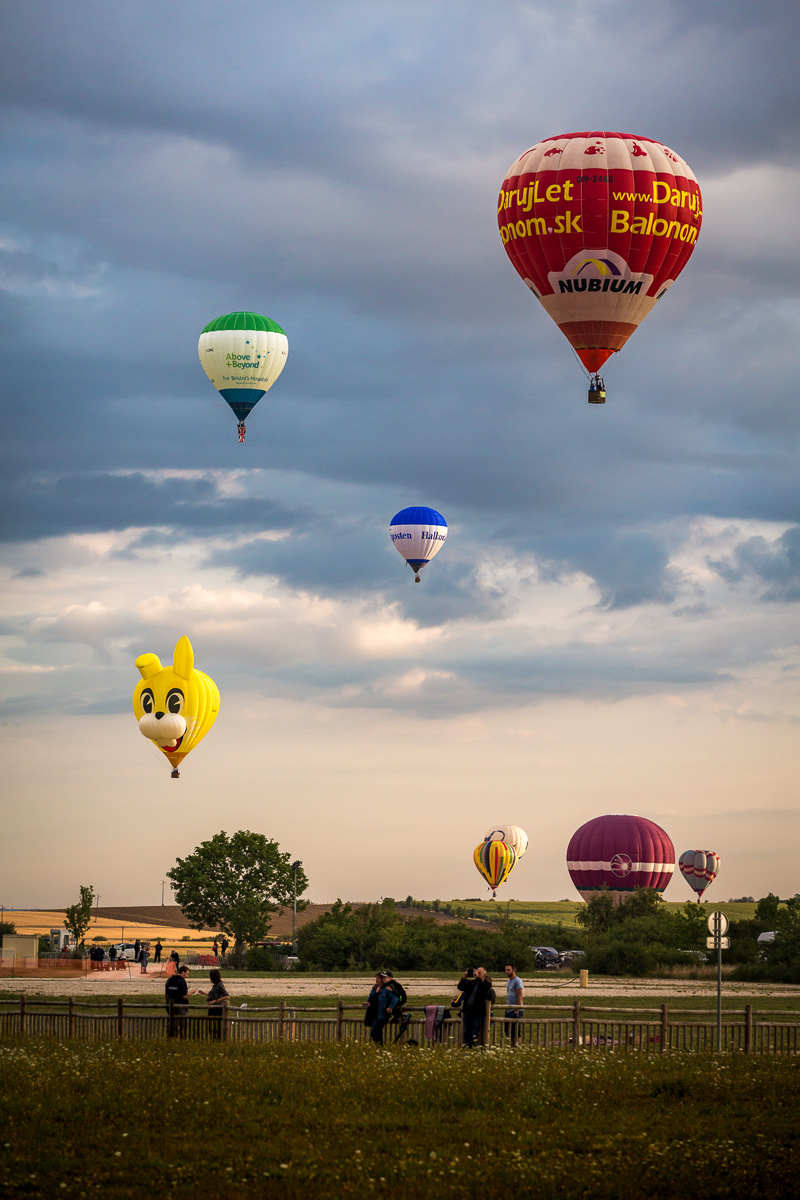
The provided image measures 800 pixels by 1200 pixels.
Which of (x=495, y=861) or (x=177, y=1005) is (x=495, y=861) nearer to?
(x=495, y=861)

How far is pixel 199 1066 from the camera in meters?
20.8

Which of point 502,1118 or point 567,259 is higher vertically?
point 567,259

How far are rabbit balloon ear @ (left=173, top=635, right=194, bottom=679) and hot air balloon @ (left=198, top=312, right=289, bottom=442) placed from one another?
10932 millimetres

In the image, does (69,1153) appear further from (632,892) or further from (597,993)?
(632,892)

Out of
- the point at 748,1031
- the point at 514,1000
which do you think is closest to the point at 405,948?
the point at 514,1000

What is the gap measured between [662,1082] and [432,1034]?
487cm

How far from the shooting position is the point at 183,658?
60344 mm

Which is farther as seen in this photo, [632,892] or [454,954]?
[632,892]

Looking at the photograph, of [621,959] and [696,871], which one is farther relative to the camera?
[696,871]

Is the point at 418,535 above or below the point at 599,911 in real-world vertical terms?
above

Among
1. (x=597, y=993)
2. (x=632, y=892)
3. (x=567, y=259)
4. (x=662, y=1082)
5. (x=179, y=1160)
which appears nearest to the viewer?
(x=179, y=1160)

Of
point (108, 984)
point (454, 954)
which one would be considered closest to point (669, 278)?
point (108, 984)

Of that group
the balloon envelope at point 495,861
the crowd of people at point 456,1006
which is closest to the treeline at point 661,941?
the balloon envelope at point 495,861

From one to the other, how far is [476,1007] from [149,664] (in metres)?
39.6
